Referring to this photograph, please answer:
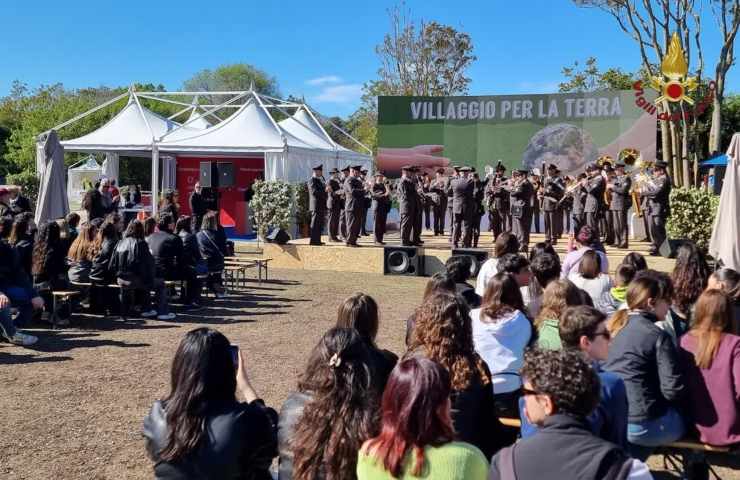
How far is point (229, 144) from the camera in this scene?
20906 mm

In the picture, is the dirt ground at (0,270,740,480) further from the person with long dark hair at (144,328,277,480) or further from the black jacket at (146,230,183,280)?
the person with long dark hair at (144,328,277,480)

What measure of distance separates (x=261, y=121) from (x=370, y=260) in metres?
7.35

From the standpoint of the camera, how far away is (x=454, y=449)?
2.47 m

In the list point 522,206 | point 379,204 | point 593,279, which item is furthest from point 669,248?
point 593,279

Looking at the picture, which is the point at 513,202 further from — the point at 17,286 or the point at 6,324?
the point at 6,324

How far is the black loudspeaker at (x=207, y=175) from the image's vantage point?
18.8 meters

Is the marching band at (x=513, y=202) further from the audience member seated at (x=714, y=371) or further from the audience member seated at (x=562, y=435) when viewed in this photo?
the audience member seated at (x=562, y=435)

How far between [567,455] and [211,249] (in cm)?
1098

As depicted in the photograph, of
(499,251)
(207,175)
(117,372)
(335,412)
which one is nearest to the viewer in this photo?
(335,412)

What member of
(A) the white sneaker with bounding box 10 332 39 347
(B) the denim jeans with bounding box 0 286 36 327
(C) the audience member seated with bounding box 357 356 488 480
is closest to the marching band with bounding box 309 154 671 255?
(B) the denim jeans with bounding box 0 286 36 327

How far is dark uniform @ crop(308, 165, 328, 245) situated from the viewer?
686 inches

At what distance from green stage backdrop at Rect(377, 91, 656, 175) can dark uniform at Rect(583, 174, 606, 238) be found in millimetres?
6878

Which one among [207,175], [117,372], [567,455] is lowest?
[117,372]

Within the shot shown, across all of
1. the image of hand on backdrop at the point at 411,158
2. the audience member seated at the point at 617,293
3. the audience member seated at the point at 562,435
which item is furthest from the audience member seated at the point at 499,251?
the image of hand on backdrop at the point at 411,158
